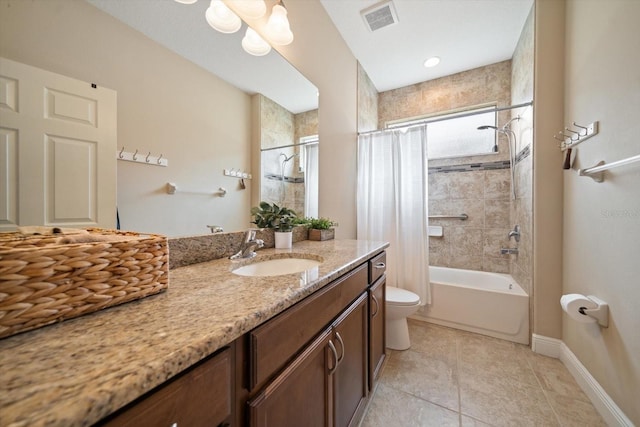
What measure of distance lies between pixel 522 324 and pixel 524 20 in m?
2.49

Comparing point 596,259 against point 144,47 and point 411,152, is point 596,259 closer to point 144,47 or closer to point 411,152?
point 411,152

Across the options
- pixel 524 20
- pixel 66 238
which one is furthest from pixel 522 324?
pixel 66 238

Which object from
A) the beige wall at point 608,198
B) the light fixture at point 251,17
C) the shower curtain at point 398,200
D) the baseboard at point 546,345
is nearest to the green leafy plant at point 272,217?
the light fixture at point 251,17

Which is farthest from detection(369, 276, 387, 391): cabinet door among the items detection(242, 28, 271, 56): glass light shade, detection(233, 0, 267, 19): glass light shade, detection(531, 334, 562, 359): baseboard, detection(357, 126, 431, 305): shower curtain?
detection(233, 0, 267, 19): glass light shade

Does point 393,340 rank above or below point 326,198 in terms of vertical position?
below

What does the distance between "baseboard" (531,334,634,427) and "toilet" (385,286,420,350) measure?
915mm

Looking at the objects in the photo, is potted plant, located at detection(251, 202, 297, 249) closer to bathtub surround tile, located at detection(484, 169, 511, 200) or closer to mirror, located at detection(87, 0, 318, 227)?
mirror, located at detection(87, 0, 318, 227)

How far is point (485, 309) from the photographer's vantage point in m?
2.02

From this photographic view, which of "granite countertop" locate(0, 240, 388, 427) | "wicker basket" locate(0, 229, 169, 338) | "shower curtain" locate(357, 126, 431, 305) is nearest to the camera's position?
"granite countertop" locate(0, 240, 388, 427)

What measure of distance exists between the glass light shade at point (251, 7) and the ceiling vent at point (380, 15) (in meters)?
1.12

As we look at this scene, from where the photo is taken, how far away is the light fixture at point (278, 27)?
1.33m

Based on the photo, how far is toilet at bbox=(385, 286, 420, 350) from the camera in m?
1.79

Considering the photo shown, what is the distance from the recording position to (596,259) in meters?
1.28

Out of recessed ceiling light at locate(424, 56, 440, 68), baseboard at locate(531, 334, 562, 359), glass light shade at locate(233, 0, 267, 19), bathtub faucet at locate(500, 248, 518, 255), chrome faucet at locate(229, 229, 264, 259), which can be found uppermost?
recessed ceiling light at locate(424, 56, 440, 68)
